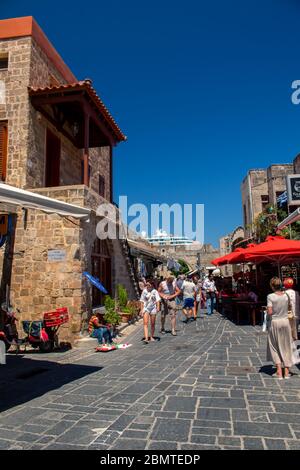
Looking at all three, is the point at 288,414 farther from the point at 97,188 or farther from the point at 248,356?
the point at 97,188

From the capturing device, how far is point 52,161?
11734 mm

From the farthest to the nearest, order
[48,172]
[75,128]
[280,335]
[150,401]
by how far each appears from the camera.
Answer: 1. [75,128]
2. [48,172]
3. [280,335]
4. [150,401]

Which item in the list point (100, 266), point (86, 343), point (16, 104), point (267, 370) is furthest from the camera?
point (100, 266)

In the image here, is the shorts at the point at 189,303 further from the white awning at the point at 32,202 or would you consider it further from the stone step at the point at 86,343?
the white awning at the point at 32,202

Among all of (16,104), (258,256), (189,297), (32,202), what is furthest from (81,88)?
(189,297)

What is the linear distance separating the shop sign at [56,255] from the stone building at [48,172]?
0.03m

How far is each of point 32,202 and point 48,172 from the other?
729 cm

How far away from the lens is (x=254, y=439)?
3.10 m

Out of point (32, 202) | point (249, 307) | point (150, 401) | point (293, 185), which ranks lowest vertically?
point (150, 401)

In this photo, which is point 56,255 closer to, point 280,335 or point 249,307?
point 280,335

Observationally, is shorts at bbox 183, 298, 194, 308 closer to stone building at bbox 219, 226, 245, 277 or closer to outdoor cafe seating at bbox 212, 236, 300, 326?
outdoor cafe seating at bbox 212, 236, 300, 326

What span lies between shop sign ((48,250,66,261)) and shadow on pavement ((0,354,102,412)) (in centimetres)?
267

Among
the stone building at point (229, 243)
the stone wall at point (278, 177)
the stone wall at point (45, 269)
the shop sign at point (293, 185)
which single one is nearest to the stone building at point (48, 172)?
the stone wall at point (45, 269)

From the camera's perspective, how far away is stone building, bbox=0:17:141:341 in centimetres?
887
